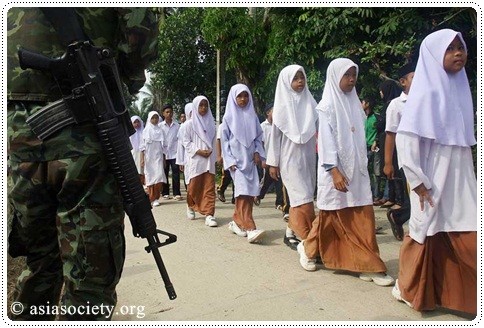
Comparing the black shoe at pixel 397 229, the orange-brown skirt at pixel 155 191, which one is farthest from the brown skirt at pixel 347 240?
the orange-brown skirt at pixel 155 191

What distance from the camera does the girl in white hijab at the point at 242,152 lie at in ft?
18.1

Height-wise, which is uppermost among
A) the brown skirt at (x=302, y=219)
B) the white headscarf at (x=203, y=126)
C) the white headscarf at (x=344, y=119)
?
the white headscarf at (x=344, y=119)

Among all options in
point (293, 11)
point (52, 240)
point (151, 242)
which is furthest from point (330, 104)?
point (293, 11)

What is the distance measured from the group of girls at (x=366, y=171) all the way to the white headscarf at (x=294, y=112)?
1 cm

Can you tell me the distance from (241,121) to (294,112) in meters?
1.10

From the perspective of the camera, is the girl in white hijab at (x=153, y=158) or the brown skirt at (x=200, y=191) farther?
the girl in white hijab at (x=153, y=158)

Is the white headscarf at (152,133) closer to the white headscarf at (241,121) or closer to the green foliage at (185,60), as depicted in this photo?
the white headscarf at (241,121)

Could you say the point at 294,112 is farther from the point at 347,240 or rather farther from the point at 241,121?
the point at 347,240

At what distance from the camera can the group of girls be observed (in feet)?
9.94

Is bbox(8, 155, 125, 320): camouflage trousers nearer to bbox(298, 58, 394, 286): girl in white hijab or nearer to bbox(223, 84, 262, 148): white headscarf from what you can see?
bbox(298, 58, 394, 286): girl in white hijab

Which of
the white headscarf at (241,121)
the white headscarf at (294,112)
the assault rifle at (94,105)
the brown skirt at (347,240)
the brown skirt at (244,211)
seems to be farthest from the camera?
the white headscarf at (241,121)

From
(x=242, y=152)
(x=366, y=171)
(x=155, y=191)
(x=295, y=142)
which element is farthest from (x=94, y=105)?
(x=155, y=191)

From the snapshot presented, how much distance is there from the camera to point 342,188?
3842 millimetres
